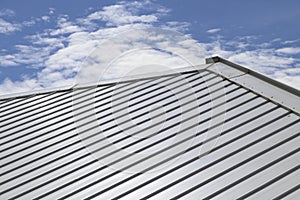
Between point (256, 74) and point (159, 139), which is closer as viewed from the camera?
point (159, 139)

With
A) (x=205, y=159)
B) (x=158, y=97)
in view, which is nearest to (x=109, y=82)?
(x=158, y=97)

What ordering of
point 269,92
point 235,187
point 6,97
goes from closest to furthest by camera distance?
point 235,187 < point 269,92 < point 6,97

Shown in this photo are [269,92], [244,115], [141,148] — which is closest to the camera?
[141,148]

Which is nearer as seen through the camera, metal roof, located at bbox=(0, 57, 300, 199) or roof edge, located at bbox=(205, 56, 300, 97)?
metal roof, located at bbox=(0, 57, 300, 199)

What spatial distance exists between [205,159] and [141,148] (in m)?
0.97

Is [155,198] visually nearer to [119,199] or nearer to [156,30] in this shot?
[119,199]

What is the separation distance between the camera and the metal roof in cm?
598

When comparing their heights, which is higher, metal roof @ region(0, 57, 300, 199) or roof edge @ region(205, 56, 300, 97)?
roof edge @ region(205, 56, 300, 97)

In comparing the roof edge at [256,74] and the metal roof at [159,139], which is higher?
the roof edge at [256,74]

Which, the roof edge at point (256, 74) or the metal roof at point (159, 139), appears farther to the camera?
the roof edge at point (256, 74)

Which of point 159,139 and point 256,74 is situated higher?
Result: point 256,74

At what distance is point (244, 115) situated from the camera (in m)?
7.53

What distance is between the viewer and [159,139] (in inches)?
280

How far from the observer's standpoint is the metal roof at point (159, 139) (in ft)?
19.6
